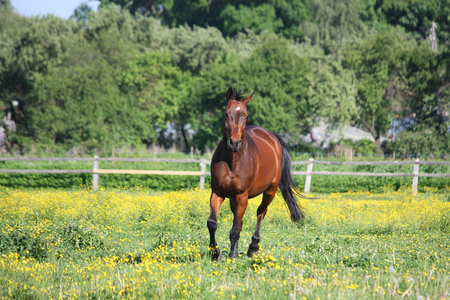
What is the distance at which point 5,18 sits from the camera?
39250mm

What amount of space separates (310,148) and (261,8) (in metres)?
27.5

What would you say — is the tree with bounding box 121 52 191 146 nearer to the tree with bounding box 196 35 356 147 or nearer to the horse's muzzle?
the tree with bounding box 196 35 356 147

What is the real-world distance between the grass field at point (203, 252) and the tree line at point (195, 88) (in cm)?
1934

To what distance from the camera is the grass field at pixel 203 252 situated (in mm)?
5469

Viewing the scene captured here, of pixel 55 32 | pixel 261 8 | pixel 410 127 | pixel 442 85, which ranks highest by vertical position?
pixel 261 8

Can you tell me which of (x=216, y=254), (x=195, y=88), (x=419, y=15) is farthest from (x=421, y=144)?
(x=419, y=15)

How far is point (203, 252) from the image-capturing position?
296 inches

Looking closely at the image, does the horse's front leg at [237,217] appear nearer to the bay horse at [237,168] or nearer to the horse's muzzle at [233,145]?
the bay horse at [237,168]

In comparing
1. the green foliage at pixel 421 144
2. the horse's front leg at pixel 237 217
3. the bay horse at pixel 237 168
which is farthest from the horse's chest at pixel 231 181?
the green foliage at pixel 421 144

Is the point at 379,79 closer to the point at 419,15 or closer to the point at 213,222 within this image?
the point at 419,15

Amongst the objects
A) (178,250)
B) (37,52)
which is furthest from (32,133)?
(178,250)

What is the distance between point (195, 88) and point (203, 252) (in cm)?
3088

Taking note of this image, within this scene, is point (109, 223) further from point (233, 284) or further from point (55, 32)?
point (55, 32)

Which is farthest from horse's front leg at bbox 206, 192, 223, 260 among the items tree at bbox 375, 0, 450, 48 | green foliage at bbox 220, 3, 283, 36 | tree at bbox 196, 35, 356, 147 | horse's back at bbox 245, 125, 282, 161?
tree at bbox 375, 0, 450, 48
